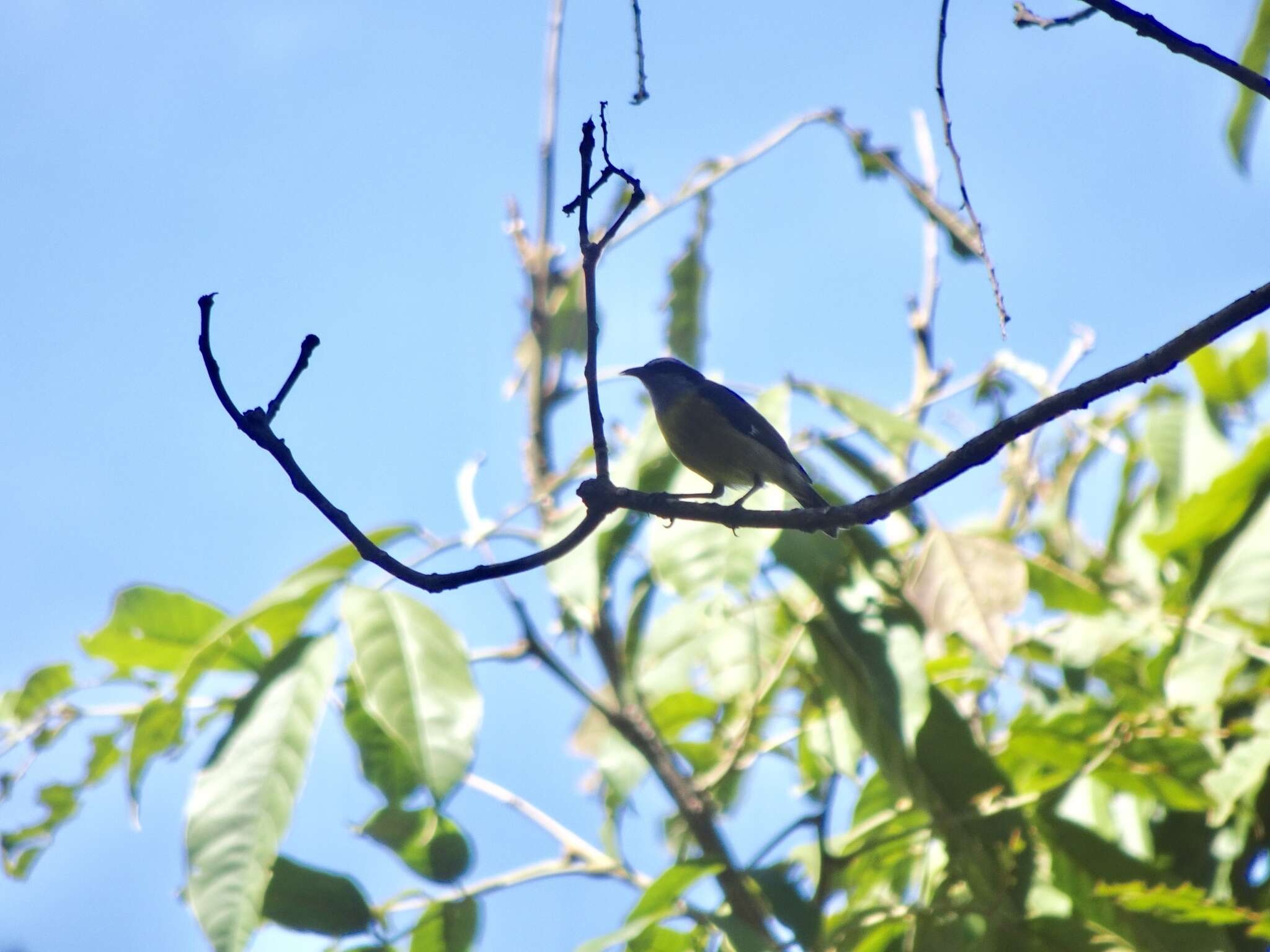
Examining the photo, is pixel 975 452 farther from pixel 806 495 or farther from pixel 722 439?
pixel 722 439

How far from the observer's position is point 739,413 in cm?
367

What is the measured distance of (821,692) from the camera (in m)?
3.21

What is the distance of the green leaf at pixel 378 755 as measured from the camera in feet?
8.90

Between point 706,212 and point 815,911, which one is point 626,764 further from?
point 706,212

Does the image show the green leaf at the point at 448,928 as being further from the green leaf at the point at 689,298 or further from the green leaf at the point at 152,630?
the green leaf at the point at 689,298

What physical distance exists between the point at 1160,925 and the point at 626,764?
1.18m

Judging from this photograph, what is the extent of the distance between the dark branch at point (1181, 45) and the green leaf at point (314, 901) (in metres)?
2.14

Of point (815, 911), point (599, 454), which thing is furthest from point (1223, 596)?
point (599, 454)

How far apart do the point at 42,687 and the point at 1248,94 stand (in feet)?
9.40

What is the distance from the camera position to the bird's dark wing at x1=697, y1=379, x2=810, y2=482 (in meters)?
3.22

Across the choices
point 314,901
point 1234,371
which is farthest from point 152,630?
point 1234,371

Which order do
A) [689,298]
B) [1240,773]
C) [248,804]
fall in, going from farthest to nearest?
1. [689,298]
2. [1240,773]
3. [248,804]

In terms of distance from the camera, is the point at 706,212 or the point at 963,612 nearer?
the point at 963,612

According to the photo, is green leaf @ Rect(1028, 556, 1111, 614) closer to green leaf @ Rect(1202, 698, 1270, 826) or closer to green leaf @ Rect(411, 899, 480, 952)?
green leaf @ Rect(1202, 698, 1270, 826)
